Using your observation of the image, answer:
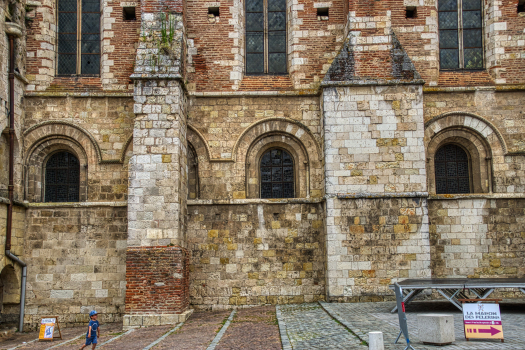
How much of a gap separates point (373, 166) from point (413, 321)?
454cm

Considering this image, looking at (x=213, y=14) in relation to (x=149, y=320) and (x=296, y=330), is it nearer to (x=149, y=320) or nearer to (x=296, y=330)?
(x=149, y=320)

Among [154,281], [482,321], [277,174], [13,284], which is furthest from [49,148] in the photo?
[482,321]

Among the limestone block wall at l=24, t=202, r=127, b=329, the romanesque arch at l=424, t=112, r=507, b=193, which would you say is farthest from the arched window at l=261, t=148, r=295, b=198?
the limestone block wall at l=24, t=202, r=127, b=329

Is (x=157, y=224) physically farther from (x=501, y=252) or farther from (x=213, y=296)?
(x=501, y=252)

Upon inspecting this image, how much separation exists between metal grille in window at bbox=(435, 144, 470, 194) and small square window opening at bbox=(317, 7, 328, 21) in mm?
5046

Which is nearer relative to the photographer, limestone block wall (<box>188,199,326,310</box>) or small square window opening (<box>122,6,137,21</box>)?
limestone block wall (<box>188,199,326,310</box>)

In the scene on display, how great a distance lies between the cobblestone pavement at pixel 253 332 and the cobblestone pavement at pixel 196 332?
0.32m

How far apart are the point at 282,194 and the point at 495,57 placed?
7.19 meters

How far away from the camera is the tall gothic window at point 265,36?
15.2 meters

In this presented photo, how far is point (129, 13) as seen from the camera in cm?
1507

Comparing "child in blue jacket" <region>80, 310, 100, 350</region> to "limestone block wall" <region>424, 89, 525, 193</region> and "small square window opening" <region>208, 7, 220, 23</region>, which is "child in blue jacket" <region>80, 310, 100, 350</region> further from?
"limestone block wall" <region>424, 89, 525, 193</region>

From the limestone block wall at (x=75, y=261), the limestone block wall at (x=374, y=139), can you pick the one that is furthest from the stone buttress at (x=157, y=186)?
the limestone block wall at (x=374, y=139)

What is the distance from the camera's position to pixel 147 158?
12.9 m

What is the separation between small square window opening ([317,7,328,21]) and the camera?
1491cm
